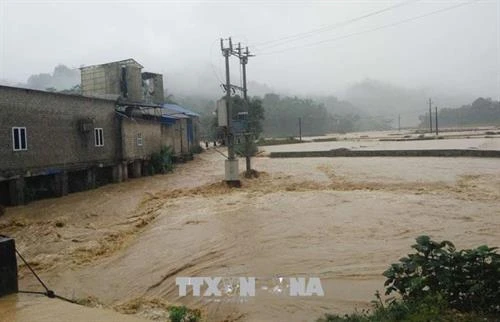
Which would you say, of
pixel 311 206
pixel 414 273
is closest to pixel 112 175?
pixel 311 206

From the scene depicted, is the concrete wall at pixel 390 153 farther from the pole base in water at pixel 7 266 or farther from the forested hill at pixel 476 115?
the forested hill at pixel 476 115

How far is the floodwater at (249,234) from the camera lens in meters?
6.96

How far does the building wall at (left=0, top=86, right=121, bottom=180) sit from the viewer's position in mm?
16547

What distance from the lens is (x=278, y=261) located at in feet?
28.2

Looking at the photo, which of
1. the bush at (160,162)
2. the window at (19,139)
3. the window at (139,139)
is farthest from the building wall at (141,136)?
the window at (19,139)

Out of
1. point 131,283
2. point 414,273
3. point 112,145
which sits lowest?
point 131,283

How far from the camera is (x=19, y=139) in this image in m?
16.9

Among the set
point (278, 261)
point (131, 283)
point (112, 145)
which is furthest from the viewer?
point (112, 145)

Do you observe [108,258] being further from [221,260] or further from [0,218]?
[0,218]

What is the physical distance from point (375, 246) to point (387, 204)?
5.37 meters

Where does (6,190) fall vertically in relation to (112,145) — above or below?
below

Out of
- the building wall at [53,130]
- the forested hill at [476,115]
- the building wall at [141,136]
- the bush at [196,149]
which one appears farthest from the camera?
the forested hill at [476,115]

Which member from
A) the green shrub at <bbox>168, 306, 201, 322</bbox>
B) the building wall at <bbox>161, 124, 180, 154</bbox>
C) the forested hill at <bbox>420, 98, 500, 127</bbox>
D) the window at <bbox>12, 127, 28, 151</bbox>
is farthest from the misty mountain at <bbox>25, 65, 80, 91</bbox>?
the green shrub at <bbox>168, 306, 201, 322</bbox>

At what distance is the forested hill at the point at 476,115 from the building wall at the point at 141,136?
73394mm
